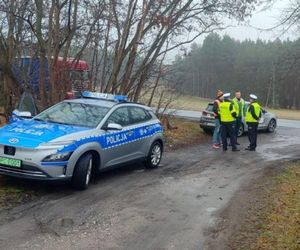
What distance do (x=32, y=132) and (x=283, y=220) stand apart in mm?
4332

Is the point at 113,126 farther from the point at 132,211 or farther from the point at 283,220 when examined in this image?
the point at 283,220

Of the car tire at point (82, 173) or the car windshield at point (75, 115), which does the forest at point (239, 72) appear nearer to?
the car windshield at point (75, 115)

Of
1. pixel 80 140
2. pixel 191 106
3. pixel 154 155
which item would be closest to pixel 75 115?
pixel 80 140

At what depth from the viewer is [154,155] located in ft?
36.2

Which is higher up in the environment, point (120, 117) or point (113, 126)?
point (120, 117)

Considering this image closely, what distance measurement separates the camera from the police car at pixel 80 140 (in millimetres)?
7680

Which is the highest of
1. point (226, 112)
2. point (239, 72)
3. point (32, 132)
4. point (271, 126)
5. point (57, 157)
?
point (239, 72)

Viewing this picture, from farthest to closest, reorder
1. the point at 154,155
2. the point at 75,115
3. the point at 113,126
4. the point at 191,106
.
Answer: the point at 191,106
the point at 154,155
the point at 75,115
the point at 113,126

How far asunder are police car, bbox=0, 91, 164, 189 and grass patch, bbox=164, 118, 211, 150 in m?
4.55

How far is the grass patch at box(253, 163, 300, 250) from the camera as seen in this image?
5992mm

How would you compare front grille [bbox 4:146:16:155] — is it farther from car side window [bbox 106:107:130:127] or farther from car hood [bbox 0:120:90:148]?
car side window [bbox 106:107:130:127]

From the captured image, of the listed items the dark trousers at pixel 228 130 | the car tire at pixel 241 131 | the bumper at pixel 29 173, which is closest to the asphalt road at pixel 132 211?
the bumper at pixel 29 173

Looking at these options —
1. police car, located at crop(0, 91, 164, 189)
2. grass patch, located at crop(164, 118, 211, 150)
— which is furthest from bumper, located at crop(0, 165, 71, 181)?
grass patch, located at crop(164, 118, 211, 150)

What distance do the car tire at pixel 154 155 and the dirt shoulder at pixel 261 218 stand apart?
2251 mm
